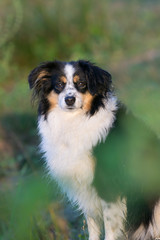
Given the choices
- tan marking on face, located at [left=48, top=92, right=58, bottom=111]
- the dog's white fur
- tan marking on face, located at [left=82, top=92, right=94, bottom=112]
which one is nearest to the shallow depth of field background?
the dog's white fur

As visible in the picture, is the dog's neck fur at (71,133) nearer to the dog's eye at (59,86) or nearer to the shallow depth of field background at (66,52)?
the dog's eye at (59,86)

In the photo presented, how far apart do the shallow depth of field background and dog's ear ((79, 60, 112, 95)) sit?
1.65 meters

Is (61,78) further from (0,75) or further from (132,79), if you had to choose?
(132,79)

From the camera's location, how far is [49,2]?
41.2 feet

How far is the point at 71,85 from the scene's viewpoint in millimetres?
3857

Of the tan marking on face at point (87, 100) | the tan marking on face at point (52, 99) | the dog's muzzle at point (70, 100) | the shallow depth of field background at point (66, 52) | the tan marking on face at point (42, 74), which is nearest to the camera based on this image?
the dog's muzzle at point (70, 100)

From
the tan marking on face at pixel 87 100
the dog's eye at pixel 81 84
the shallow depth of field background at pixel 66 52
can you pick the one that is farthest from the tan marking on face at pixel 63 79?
the shallow depth of field background at pixel 66 52

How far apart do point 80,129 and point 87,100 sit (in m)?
0.28

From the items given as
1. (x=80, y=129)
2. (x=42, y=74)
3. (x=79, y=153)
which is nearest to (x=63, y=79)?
(x=42, y=74)

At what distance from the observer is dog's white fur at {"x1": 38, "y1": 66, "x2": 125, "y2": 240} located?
374 centimetres

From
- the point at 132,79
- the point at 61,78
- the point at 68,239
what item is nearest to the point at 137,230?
the point at 68,239

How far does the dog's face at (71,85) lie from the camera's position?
378 centimetres

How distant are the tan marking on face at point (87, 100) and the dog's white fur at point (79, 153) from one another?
0.05 m

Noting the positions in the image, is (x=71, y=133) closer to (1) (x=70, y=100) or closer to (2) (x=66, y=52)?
(1) (x=70, y=100)
